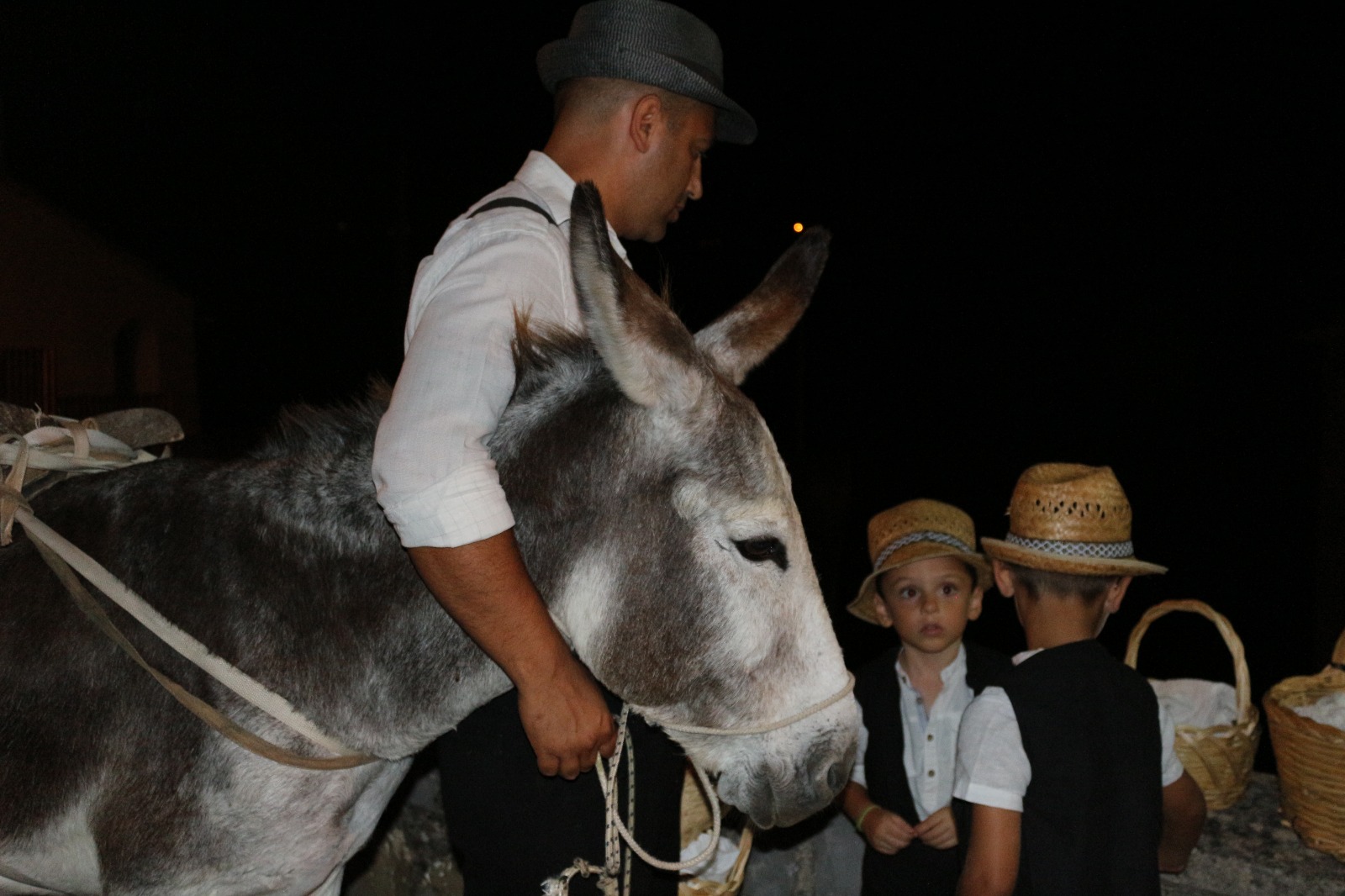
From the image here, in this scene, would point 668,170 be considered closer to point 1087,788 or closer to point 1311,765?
point 1087,788

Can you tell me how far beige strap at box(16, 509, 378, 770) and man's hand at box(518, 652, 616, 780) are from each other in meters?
0.44

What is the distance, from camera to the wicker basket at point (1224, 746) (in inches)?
124

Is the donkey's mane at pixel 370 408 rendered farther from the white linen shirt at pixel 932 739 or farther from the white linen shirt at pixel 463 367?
the white linen shirt at pixel 932 739

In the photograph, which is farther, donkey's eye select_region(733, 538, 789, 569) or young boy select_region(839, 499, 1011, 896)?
young boy select_region(839, 499, 1011, 896)

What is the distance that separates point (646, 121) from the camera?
2.28 metres

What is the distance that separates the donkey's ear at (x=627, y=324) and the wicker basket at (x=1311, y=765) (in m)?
2.59

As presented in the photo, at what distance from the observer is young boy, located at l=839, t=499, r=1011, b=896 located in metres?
3.12

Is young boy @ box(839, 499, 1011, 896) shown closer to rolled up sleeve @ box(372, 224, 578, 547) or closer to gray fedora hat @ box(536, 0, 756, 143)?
gray fedora hat @ box(536, 0, 756, 143)

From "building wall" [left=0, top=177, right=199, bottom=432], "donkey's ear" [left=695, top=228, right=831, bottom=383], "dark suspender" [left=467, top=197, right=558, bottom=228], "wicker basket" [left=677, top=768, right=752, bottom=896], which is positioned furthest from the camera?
"building wall" [left=0, top=177, right=199, bottom=432]

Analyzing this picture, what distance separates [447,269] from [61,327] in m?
14.1

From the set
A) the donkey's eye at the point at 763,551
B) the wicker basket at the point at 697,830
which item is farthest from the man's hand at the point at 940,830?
the donkey's eye at the point at 763,551

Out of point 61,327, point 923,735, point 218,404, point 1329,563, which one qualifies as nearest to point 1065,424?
point 1329,563

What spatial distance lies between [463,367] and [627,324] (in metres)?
0.33

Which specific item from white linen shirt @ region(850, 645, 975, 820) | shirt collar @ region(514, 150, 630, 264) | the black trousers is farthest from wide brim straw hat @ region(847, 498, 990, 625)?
shirt collar @ region(514, 150, 630, 264)
